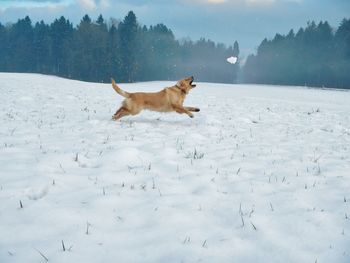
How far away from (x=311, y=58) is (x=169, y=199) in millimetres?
73214

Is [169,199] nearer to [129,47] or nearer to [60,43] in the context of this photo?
[129,47]

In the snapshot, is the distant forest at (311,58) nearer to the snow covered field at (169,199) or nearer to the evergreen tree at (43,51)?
the evergreen tree at (43,51)

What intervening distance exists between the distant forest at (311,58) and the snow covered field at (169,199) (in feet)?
209

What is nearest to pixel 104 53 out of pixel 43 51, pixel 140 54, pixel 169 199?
pixel 140 54

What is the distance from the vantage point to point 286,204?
350 centimetres

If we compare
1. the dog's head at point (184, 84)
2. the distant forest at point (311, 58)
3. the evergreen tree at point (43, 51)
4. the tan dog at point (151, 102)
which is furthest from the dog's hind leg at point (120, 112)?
the evergreen tree at point (43, 51)

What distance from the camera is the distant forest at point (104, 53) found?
206 feet

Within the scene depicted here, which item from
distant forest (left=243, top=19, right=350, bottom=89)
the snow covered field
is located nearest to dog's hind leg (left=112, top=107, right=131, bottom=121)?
the snow covered field

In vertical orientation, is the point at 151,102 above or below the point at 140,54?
below

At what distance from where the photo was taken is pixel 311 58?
2726 inches

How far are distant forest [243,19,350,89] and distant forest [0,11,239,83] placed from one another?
2133 cm

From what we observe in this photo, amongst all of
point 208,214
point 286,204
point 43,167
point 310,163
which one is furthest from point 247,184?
point 43,167

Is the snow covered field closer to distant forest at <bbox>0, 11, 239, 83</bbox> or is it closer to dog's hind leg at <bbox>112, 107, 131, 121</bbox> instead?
dog's hind leg at <bbox>112, 107, 131, 121</bbox>

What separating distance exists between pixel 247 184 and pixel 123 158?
1784mm
